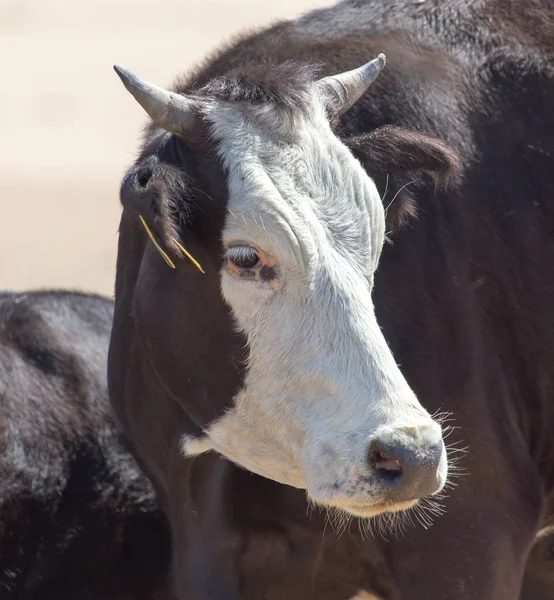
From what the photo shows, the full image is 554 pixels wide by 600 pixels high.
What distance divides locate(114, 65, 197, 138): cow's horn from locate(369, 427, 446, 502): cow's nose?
1143 mm

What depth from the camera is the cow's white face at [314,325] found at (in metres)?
3.69

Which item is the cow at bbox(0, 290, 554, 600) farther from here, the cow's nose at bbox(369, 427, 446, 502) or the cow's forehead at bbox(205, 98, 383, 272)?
the cow's forehead at bbox(205, 98, 383, 272)

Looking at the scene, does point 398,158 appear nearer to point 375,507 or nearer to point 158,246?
point 158,246

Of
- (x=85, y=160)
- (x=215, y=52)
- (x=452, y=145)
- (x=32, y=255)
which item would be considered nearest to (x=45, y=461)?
(x=215, y=52)

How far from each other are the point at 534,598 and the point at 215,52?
2.57 m

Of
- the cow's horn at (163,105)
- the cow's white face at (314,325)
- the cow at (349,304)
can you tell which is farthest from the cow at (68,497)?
the cow's horn at (163,105)

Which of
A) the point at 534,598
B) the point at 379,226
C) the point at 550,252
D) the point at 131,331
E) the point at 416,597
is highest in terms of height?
the point at 379,226

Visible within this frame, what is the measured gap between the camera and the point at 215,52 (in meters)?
5.00

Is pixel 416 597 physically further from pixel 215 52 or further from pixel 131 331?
pixel 215 52

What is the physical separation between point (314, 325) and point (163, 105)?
82 centimetres

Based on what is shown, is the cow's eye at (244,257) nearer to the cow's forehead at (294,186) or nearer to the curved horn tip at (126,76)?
the cow's forehead at (294,186)

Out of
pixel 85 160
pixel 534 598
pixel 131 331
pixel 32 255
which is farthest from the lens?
pixel 85 160

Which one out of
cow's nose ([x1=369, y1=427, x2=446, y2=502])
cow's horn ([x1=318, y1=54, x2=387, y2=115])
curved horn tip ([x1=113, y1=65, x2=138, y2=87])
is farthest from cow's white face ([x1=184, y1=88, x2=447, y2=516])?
curved horn tip ([x1=113, y1=65, x2=138, y2=87])

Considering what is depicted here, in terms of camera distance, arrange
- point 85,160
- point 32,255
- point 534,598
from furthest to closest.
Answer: point 85,160 < point 32,255 < point 534,598
